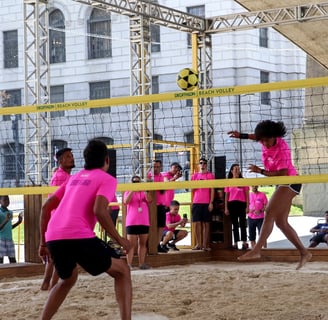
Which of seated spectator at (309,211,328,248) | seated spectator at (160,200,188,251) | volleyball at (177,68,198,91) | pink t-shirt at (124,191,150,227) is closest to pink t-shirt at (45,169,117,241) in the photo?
pink t-shirt at (124,191,150,227)

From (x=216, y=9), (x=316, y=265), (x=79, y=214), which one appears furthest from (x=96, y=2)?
(x=216, y=9)

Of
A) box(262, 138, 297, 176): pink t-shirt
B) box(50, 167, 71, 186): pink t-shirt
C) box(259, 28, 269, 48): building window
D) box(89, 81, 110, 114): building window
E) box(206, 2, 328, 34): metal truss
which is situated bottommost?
box(50, 167, 71, 186): pink t-shirt

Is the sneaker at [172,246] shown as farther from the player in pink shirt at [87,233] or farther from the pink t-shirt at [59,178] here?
the player in pink shirt at [87,233]

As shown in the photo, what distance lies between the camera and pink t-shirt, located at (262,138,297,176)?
298 inches

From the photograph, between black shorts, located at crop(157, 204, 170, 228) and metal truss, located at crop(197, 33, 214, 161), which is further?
metal truss, located at crop(197, 33, 214, 161)

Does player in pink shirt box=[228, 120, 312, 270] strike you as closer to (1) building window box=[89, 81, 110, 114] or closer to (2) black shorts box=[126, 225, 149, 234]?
(2) black shorts box=[126, 225, 149, 234]

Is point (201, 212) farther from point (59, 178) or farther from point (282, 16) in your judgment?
point (282, 16)

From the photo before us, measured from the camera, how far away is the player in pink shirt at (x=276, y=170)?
24.4 feet

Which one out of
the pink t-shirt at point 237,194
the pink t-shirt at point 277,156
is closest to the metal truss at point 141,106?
the pink t-shirt at point 237,194

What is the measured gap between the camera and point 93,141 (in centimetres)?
602

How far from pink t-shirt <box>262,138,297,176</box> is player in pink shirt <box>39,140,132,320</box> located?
6.91 feet

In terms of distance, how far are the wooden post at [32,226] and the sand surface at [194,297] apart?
2.58ft

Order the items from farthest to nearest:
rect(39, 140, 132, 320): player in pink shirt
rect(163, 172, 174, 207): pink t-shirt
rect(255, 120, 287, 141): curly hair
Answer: rect(163, 172, 174, 207): pink t-shirt
rect(255, 120, 287, 141): curly hair
rect(39, 140, 132, 320): player in pink shirt

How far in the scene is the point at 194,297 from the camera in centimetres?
811
